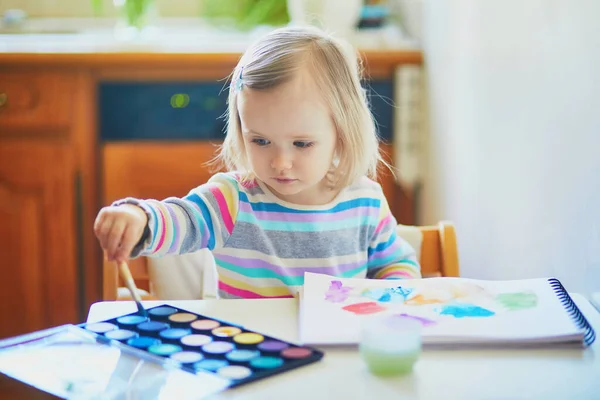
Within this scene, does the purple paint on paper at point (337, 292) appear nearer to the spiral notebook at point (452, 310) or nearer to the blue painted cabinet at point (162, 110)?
the spiral notebook at point (452, 310)

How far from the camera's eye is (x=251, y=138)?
103 cm

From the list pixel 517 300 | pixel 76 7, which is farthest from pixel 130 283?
pixel 76 7

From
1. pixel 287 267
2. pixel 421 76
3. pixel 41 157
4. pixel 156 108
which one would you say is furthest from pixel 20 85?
pixel 287 267

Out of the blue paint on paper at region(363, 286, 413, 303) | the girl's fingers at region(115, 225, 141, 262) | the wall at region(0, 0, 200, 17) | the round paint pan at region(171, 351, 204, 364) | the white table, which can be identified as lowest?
the white table

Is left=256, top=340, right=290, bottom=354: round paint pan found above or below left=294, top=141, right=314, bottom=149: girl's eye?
below

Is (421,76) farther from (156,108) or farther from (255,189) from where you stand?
(255,189)

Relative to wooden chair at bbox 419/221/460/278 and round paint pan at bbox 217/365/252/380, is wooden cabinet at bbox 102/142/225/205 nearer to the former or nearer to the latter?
wooden chair at bbox 419/221/460/278

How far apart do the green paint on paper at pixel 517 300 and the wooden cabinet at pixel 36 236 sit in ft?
4.65

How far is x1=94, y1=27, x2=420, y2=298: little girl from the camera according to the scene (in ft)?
3.36

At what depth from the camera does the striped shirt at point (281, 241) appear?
110 centimetres

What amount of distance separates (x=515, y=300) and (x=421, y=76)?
4.37 ft

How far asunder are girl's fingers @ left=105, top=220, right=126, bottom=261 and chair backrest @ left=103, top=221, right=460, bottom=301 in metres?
0.32

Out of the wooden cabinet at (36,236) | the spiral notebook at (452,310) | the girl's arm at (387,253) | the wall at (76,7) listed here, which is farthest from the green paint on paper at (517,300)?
the wall at (76,7)

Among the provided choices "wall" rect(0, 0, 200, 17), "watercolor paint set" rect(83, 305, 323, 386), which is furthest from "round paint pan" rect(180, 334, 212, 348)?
"wall" rect(0, 0, 200, 17)
